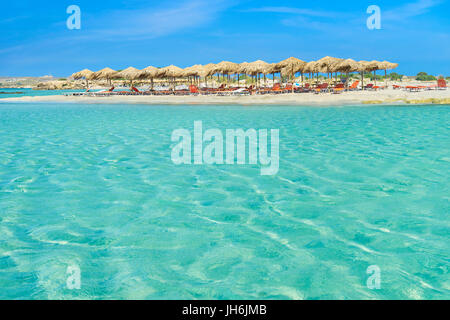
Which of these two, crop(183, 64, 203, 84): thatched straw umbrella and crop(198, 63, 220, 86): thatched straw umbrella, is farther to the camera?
crop(183, 64, 203, 84): thatched straw umbrella

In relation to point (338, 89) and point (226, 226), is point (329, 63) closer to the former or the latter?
point (338, 89)

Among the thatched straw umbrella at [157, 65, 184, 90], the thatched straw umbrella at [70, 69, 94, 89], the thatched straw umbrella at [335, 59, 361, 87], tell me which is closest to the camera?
the thatched straw umbrella at [335, 59, 361, 87]

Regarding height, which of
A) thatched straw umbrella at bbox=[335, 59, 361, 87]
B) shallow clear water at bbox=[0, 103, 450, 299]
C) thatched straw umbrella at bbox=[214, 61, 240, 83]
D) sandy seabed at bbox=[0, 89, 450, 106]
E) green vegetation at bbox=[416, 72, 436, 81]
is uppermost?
green vegetation at bbox=[416, 72, 436, 81]

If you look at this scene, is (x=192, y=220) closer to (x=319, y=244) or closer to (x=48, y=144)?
(x=319, y=244)

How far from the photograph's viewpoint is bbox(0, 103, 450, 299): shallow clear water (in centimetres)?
269

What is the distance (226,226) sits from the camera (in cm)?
372

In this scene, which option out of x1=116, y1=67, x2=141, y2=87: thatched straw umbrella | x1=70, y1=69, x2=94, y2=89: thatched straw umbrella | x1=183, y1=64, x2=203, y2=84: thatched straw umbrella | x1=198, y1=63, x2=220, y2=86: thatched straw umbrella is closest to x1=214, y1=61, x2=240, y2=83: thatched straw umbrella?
x1=198, y1=63, x2=220, y2=86: thatched straw umbrella

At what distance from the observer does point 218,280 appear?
2.74m

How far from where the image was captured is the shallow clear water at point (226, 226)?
8.83ft

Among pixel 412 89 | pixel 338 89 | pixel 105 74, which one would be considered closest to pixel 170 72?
pixel 105 74

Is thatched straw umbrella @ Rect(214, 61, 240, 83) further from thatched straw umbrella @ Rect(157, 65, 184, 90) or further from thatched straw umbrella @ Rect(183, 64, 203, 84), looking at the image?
thatched straw umbrella @ Rect(157, 65, 184, 90)
